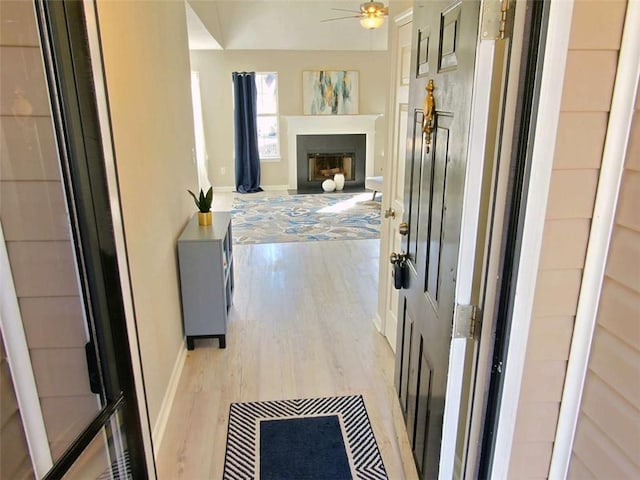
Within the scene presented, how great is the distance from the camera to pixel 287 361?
2859 millimetres

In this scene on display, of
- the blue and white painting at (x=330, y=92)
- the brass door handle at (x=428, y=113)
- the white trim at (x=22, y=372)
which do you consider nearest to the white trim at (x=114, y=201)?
the white trim at (x=22, y=372)

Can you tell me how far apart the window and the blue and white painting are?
0.54m

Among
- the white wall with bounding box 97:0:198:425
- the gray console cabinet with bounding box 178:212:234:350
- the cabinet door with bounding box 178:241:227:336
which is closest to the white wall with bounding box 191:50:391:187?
the white wall with bounding box 97:0:198:425

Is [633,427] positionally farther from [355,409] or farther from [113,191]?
[355,409]

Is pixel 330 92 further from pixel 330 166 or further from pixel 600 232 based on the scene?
pixel 600 232

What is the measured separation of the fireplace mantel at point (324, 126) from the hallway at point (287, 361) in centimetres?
419

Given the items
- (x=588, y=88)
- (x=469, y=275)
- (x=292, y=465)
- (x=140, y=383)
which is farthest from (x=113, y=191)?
(x=292, y=465)

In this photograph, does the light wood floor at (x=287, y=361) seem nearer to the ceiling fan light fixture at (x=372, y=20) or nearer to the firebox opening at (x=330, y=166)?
the ceiling fan light fixture at (x=372, y=20)

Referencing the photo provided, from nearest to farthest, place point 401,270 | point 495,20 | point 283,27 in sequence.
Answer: point 495,20
point 401,270
point 283,27

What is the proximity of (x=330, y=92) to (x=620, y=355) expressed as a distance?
24.9 feet

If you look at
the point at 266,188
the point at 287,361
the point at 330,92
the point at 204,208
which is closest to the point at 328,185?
the point at 266,188

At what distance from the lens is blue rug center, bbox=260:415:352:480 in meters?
1.99

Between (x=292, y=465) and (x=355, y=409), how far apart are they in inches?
18.9

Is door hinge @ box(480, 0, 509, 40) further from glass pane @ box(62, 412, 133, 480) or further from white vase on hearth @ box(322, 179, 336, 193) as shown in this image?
white vase on hearth @ box(322, 179, 336, 193)
